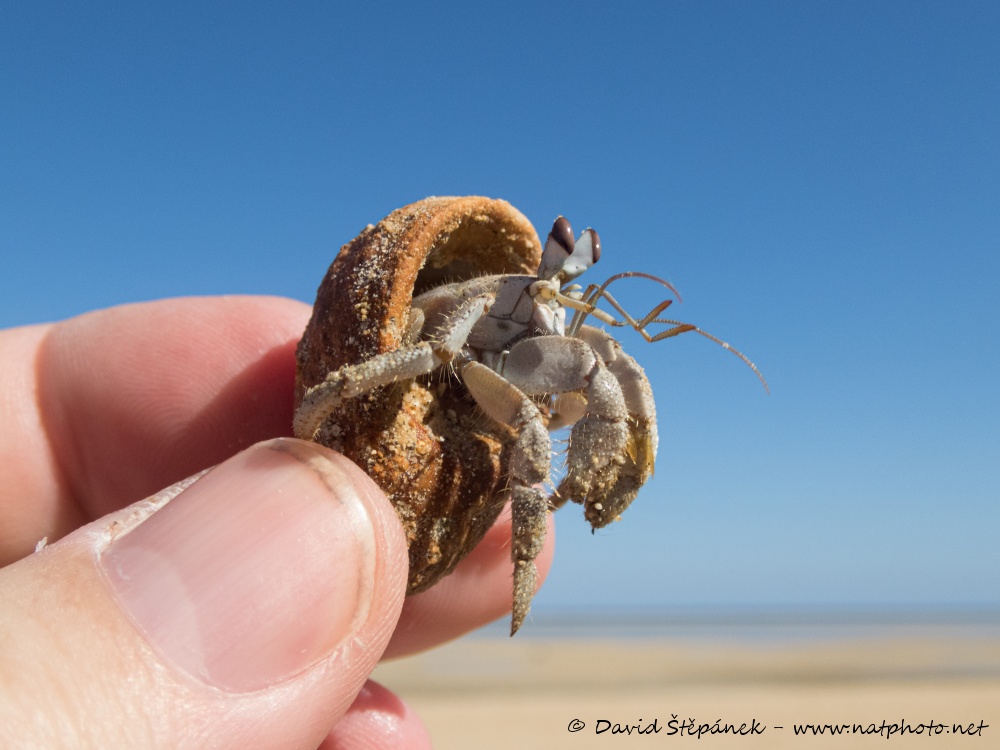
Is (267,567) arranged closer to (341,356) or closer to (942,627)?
(341,356)

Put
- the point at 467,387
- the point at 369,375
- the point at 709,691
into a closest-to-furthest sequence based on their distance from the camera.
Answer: the point at 369,375
the point at 467,387
the point at 709,691

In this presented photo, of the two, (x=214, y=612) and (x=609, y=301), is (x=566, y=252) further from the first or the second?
(x=214, y=612)

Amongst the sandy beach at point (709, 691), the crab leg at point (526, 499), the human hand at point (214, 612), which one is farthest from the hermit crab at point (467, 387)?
the sandy beach at point (709, 691)

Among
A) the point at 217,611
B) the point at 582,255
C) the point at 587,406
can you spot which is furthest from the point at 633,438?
the point at 217,611

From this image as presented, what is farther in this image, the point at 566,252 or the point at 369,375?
the point at 566,252

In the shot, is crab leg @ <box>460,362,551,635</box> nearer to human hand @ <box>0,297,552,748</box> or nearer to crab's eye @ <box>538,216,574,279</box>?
human hand @ <box>0,297,552,748</box>

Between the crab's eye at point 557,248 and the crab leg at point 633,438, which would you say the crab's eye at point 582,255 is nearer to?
the crab's eye at point 557,248

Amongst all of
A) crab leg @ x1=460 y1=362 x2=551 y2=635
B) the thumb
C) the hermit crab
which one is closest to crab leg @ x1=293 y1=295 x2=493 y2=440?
the hermit crab
